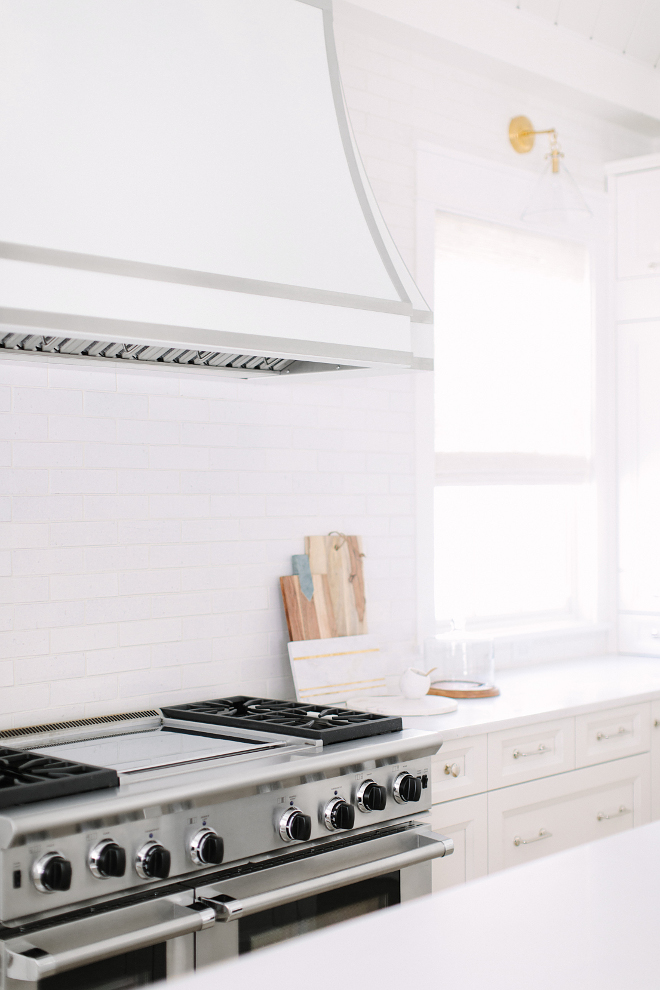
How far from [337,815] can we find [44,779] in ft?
2.14

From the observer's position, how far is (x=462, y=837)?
2869mm

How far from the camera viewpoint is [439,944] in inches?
44.3

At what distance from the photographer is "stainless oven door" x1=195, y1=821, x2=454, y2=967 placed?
6.69ft

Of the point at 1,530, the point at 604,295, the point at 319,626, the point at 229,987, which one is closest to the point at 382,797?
the point at 319,626

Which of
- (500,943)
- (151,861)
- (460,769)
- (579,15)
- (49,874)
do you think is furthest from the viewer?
(579,15)

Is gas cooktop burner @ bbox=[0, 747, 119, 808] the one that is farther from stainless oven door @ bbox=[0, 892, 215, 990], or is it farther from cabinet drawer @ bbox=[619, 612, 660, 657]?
cabinet drawer @ bbox=[619, 612, 660, 657]

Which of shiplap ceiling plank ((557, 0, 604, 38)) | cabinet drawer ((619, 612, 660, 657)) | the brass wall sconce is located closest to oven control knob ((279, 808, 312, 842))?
the brass wall sconce

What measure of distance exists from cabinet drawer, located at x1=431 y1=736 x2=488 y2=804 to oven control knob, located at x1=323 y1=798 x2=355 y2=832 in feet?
1.87

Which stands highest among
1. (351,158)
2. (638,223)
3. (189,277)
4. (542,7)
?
(542,7)

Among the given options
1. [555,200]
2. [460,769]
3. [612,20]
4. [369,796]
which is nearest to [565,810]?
[460,769]

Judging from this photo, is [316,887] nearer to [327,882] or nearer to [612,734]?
[327,882]

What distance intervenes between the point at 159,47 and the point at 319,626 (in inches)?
68.6

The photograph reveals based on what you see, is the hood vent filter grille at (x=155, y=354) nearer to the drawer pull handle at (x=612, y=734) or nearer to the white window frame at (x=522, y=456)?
the white window frame at (x=522, y=456)

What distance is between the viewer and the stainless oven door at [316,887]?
2039 mm
